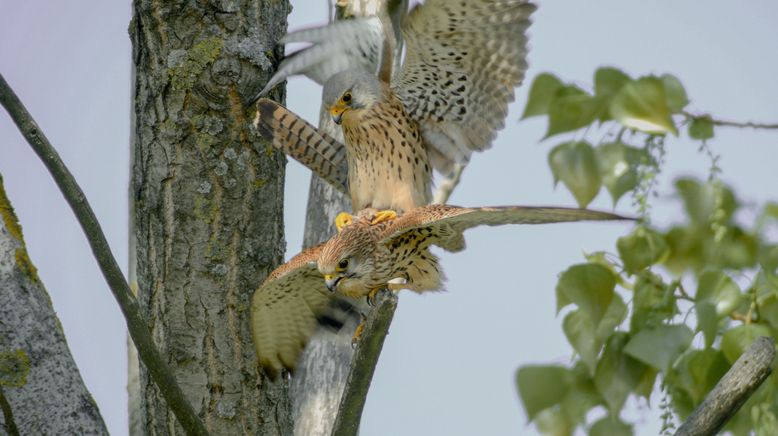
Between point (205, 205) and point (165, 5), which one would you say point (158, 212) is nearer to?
point (205, 205)

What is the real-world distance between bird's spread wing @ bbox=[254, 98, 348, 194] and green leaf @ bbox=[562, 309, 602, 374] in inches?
81.2

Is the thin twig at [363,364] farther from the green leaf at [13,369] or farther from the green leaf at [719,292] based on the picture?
the green leaf at [719,292]

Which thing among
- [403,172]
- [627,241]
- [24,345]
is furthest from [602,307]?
[403,172]

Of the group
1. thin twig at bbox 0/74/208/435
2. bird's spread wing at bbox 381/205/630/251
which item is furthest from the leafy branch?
thin twig at bbox 0/74/208/435

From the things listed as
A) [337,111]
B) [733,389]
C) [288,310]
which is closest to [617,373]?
[733,389]

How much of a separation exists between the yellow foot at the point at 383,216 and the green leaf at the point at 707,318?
2.58 m

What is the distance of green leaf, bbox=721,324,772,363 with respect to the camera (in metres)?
1.56

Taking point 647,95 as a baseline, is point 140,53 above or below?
above

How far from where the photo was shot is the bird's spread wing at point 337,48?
358 cm

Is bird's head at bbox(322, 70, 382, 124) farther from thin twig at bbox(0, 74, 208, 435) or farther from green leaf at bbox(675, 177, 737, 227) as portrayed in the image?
green leaf at bbox(675, 177, 737, 227)

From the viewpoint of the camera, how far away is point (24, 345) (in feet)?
7.84

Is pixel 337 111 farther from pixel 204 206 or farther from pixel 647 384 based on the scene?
pixel 647 384

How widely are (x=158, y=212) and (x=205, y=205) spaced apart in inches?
6.0

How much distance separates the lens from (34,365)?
7.86 feet
